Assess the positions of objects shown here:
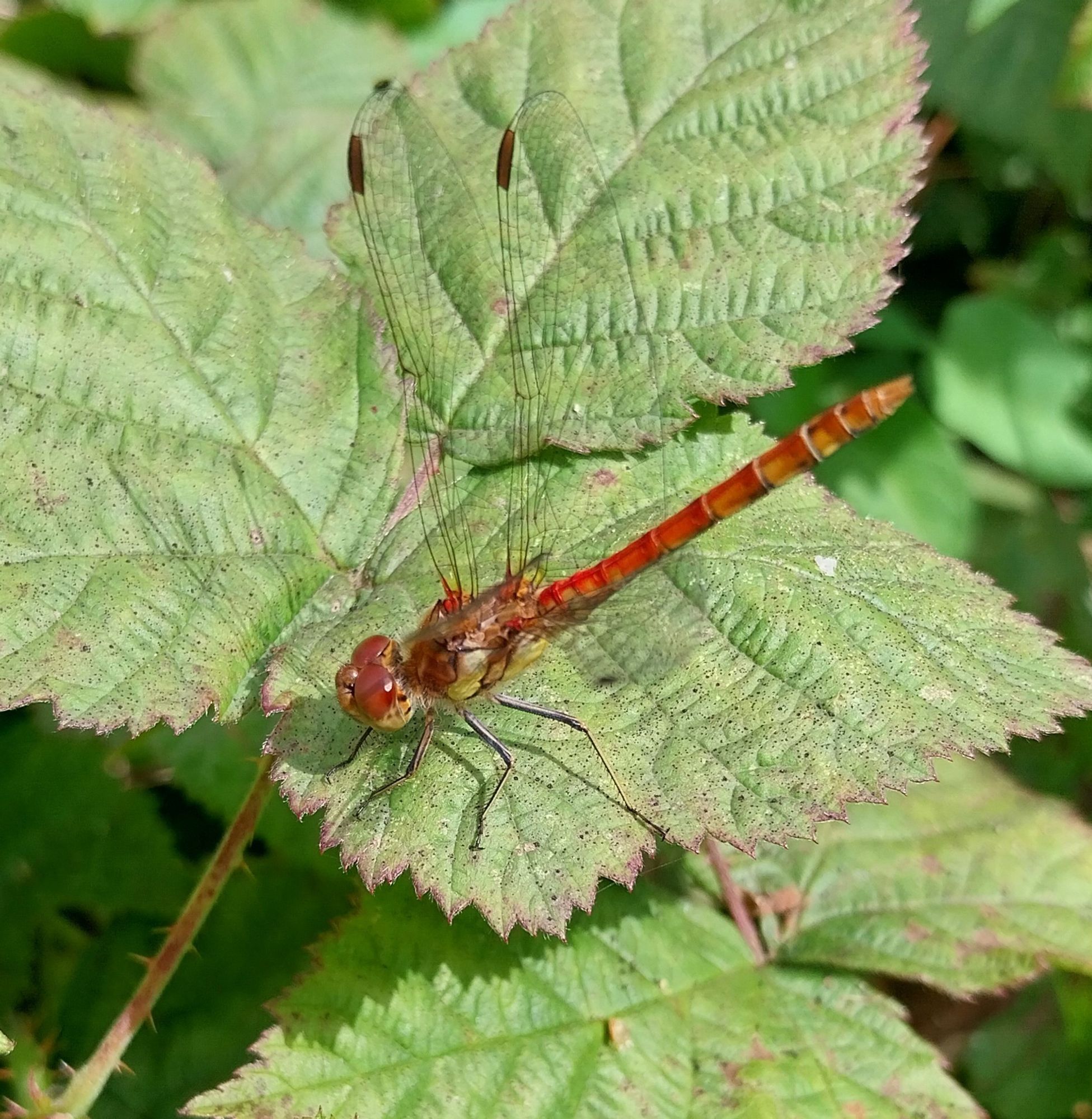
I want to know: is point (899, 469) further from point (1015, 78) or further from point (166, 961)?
point (166, 961)

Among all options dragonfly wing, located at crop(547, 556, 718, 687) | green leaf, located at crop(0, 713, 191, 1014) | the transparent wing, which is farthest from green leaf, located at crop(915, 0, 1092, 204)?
green leaf, located at crop(0, 713, 191, 1014)

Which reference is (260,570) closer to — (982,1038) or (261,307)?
(261,307)

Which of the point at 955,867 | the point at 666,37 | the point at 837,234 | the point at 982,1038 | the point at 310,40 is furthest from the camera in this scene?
the point at 310,40

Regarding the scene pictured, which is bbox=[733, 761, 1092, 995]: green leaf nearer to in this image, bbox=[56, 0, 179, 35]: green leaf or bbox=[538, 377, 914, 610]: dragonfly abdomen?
bbox=[538, 377, 914, 610]: dragonfly abdomen

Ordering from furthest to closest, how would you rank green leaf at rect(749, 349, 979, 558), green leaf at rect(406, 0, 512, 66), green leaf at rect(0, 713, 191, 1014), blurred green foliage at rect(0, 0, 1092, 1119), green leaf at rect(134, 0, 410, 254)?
1. green leaf at rect(406, 0, 512, 66)
2. green leaf at rect(134, 0, 410, 254)
3. green leaf at rect(749, 349, 979, 558)
4. green leaf at rect(0, 713, 191, 1014)
5. blurred green foliage at rect(0, 0, 1092, 1119)

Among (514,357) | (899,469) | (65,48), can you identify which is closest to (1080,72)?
(899,469)

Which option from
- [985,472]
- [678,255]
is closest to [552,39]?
[678,255]
